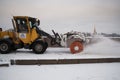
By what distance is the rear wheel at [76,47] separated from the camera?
4.54 m

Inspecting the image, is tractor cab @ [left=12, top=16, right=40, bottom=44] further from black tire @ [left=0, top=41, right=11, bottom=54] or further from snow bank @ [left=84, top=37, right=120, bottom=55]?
snow bank @ [left=84, top=37, right=120, bottom=55]

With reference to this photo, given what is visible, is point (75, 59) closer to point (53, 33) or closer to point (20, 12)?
point (53, 33)

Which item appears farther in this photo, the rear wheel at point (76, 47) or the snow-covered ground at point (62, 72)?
the rear wheel at point (76, 47)

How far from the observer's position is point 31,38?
4.46 meters

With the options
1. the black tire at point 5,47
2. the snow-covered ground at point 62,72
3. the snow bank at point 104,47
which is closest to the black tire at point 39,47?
the black tire at point 5,47

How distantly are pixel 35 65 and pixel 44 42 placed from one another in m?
1.12

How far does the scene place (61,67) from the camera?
11.1ft

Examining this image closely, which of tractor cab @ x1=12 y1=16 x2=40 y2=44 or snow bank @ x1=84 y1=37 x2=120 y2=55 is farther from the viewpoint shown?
snow bank @ x1=84 y1=37 x2=120 y2=55

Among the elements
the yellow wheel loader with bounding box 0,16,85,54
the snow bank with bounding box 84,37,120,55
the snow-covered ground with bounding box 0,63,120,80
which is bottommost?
the snow-covered ground with bounding box 0,63,120,80

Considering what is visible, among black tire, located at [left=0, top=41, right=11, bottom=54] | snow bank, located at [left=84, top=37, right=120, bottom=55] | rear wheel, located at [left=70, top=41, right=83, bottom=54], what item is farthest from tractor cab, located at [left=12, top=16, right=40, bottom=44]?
snow bank, located at [left=84, top=37, right=120, bottom=55]

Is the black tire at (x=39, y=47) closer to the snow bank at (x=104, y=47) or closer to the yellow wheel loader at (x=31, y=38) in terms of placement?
the yellow wheel loader at (x=31, y=38)

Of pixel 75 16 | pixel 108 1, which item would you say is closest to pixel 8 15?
pixel 75 16

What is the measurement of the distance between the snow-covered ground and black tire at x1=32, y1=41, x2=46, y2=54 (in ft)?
3.54

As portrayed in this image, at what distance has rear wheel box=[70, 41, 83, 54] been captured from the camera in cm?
454
